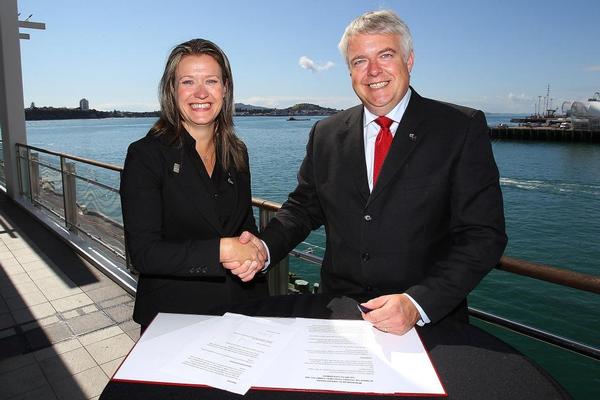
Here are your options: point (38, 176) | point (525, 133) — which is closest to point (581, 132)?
point (525, 133)

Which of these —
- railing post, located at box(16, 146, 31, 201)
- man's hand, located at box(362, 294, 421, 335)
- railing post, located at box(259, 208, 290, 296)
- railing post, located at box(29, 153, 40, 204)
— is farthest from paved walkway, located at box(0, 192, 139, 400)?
railing post, located at box(16, 146, 31, 201)

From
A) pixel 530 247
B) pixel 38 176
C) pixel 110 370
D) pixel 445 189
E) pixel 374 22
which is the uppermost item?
pixel 374 22

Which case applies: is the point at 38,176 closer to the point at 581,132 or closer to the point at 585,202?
the point at 585,202

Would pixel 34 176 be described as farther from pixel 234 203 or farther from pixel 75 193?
pixel 234 203

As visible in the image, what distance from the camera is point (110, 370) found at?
2576 mm

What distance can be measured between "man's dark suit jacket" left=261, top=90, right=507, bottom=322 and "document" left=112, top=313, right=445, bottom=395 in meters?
0.27

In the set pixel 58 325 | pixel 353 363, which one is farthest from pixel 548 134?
pixel 353 363

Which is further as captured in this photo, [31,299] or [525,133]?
[525,133]

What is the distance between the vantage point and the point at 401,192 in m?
1.41

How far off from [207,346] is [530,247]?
625 inches

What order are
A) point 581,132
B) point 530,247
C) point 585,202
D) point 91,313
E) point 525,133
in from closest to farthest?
point 91,313
point 530,247
point 585,202
point 581,132
point 525,133

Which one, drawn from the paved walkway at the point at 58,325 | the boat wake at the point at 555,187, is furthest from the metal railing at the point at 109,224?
the boat wake at the point at 555,187

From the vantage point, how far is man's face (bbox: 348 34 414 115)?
149 centimetres

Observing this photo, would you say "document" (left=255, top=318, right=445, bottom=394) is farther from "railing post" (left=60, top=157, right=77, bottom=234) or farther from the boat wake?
the boat wake
